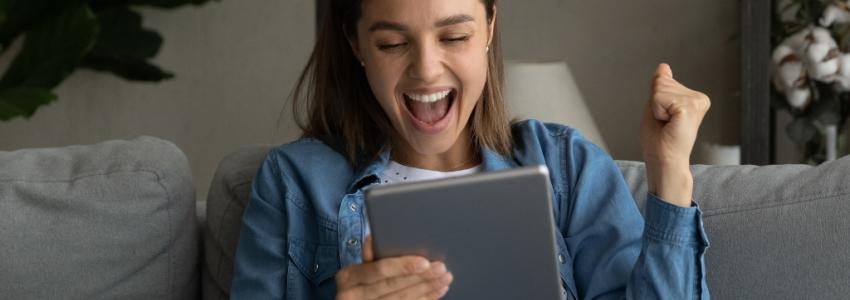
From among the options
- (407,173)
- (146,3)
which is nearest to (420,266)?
(407,173)

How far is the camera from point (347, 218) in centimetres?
164

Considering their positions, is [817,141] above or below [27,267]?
below

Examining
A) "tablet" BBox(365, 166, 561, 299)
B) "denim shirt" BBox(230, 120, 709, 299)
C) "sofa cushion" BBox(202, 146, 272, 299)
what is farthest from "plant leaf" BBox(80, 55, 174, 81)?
"tablet" BBox(365, 166, 561, 299)

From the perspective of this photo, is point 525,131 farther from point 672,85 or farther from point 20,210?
point 20,210

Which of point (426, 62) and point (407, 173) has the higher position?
point (426, 62)

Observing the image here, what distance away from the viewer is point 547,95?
2.97m

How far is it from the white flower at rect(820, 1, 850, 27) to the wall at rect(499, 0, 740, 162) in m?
0.47

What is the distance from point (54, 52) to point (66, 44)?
6 centimetres

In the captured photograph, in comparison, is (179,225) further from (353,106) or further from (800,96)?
(800,96)

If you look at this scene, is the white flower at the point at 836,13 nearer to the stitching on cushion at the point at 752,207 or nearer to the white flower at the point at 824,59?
the white flower at the point at 824,59

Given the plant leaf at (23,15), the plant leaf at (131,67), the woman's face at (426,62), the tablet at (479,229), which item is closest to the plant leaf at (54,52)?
the plant leaf at (23,15)

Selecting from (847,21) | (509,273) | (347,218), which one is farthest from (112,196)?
(847,21)

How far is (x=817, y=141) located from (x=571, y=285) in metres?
1.58

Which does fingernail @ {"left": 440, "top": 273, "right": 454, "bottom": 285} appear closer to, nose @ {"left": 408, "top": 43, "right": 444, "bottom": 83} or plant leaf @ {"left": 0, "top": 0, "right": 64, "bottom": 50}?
nose @ {"left": 408, "top": 43, "right": 444, "bottom": 83}
